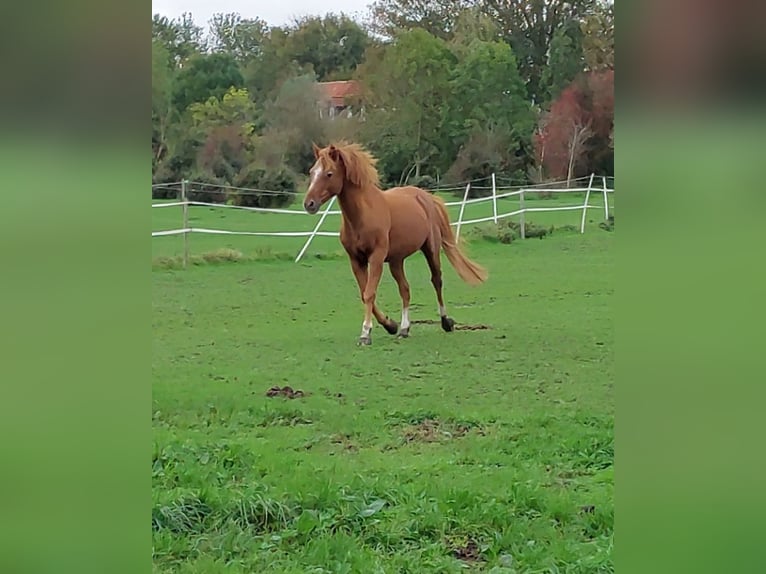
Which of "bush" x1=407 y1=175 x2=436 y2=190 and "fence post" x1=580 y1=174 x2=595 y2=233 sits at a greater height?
"bush" x1=407 y1=175 x2=436 y2=190

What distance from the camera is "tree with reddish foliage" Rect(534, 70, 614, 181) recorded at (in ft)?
4.95

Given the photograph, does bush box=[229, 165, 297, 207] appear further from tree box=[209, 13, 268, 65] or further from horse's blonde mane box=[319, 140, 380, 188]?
tree box=[209, 13, 268, 65]

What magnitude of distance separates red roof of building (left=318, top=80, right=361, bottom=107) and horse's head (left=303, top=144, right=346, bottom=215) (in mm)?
91

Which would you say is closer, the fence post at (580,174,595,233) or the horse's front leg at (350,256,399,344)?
the fence post at (580,174,595,233)

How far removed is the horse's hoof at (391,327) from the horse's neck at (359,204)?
0.71 ft

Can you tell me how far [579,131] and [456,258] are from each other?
36cm

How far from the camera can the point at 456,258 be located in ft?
5.66

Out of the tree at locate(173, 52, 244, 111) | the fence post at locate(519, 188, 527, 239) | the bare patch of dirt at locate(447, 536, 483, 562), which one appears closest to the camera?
the bare patch of dirt at locate(447, 536, 483, 562)

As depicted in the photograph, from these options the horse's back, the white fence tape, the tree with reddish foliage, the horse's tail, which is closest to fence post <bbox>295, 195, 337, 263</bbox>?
the white fence tape

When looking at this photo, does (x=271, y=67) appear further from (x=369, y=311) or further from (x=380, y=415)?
(x=380, y=415)

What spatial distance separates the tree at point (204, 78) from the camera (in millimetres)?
1550
